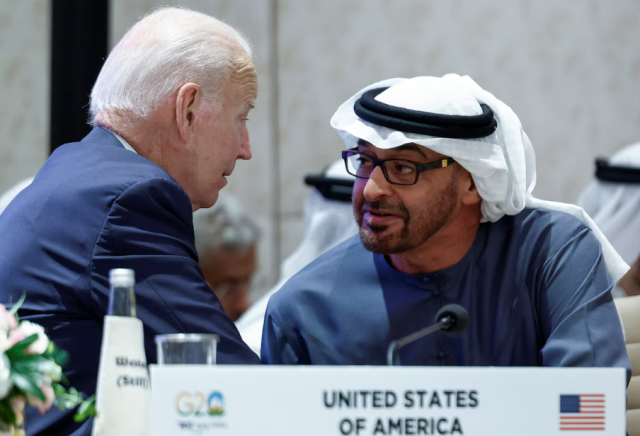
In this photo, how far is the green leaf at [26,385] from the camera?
1.53m

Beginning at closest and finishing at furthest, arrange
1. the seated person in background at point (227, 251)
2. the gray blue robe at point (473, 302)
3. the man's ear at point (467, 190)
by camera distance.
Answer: the gray blue robe at point (473, 302) → the man's ear at point (467, 190) → the seated person in background at point (227, 251)

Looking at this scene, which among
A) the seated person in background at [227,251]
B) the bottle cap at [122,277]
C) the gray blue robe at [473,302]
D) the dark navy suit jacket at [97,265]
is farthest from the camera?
the seated person in background at [227,251]

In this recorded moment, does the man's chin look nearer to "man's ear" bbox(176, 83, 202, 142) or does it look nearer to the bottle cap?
"man's ear" bbox(176, 83, 202, 142)

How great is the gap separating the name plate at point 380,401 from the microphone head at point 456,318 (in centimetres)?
30

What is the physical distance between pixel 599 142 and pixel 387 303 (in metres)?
3.86

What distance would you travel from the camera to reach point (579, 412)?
1666 millimetres

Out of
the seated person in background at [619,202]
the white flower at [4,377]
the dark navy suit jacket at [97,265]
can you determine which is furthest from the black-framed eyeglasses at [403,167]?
the seated person in background at [619,202]

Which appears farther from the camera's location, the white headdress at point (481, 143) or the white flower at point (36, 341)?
the white headdress at point (481, 143)

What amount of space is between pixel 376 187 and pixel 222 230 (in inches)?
103

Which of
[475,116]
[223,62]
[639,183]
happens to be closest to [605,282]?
[475,116]

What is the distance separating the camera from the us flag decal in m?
1.67

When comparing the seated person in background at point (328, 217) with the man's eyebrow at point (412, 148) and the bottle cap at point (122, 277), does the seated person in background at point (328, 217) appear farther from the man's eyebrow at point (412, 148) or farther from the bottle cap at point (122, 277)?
the bottle cap at point (122, 277)

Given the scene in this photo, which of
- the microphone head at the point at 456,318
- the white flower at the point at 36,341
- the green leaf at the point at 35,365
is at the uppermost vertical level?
the white flower at the point at 36,341

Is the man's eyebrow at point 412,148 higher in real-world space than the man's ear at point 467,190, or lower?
higher
